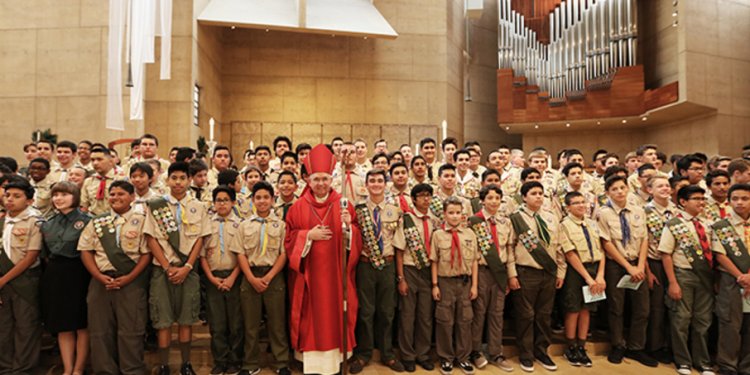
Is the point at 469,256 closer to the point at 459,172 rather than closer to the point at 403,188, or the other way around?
the point at 403,188

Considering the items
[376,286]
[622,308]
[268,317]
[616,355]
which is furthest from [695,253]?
[268,317]

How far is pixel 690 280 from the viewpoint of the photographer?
4465mm

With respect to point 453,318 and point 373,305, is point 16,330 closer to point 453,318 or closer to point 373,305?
point 373,305

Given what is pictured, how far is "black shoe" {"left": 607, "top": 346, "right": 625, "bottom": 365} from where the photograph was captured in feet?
15.2

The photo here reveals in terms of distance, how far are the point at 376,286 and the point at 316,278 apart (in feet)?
1.95

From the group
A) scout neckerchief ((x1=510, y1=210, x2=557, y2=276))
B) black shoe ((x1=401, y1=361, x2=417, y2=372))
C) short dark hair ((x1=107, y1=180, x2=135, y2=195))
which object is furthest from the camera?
scout neckerchief ((x1=510, y1=210, x2=557, y2=276))

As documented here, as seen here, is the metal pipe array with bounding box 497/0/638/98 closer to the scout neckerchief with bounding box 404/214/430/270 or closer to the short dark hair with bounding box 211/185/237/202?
the scout neckerchief with bounding box 404/214/430/270

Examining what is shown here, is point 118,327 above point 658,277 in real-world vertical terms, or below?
below

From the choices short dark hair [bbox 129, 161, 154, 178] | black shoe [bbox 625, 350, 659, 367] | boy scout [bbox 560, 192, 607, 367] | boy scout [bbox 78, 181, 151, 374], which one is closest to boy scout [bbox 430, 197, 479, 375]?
boy scout [bbox 560, 192, 607, 367]

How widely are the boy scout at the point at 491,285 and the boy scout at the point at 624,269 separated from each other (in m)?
1.00

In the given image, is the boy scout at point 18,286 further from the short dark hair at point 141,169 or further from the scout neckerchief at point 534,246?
the scout neckerchief at point 534,246

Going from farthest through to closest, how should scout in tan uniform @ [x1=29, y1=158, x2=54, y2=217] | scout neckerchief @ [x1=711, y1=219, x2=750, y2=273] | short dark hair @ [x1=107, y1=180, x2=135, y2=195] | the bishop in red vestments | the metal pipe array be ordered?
the metal pipe array < scout in tan uniform @ [x1=29, y1=158, x2=54, y2=217] < scout neckerchief @ [x1=711, y1=219, x2=750, y2=273] < the bishop in red vestments < short dark hair @ [x1=107, y1=180, x2=135, y2=195]

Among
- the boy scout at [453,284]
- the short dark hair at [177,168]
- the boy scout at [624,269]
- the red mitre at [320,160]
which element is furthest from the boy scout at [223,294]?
the boy scout at [624,269]

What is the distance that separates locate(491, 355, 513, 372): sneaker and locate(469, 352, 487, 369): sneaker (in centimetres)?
12
